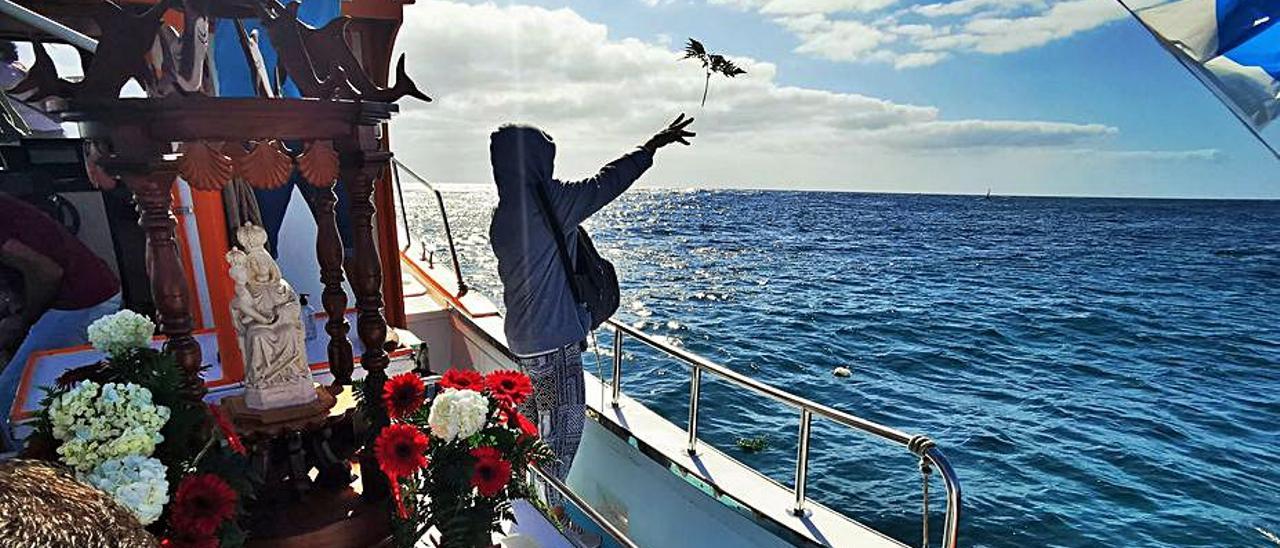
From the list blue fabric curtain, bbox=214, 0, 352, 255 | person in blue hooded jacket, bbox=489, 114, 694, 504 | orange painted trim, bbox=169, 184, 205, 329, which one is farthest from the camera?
orange painted trim, bbox=169, 184, 205, 329

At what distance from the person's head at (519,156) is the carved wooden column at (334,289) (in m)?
0.64

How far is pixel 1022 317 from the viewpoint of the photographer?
51.3ft

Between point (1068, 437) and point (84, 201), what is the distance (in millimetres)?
9706

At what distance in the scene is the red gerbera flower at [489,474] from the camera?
6.13 ft

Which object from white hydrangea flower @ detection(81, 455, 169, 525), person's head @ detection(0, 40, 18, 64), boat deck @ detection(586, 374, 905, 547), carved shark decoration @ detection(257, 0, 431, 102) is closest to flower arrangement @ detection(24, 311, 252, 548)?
white hydrangea flower @ detection(81, 455, 169, 525)

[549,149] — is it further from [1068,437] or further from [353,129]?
[1068,437]

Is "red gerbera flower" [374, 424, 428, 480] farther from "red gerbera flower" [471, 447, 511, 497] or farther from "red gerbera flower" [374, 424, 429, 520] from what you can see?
"red gerbera flower" [471, 447, 511, 497]

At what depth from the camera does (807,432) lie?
2.65m

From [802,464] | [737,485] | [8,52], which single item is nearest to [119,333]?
[737,485]

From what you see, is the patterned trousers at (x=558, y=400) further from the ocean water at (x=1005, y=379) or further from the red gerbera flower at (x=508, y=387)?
the red gerbera flower at (x=508, y=387)

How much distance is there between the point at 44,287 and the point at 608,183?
262 cm

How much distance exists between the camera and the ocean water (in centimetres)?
625

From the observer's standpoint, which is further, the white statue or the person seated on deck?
the person seated on deck

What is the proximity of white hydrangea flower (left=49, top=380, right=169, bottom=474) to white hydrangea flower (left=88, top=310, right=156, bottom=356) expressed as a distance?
0.33m
